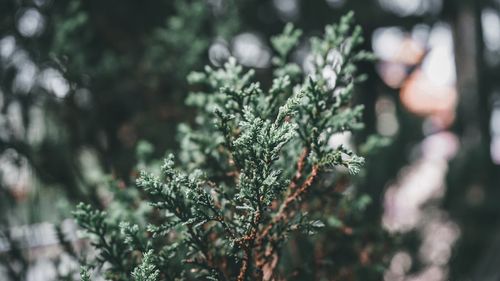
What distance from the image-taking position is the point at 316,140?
140cm

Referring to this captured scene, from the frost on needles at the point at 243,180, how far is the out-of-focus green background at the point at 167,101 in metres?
0.44

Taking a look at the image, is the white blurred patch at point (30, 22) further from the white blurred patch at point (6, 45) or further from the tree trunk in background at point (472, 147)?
the tree trunk in background at point (472, 147)

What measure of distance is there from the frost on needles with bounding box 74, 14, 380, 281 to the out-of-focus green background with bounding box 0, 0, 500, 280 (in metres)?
0.44

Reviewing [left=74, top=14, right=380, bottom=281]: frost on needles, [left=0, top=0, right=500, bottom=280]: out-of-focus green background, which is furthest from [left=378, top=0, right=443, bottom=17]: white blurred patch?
[left=74, top=14, right=380, bottom=281]: frost on needles

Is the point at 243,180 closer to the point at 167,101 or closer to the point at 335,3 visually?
the point at 167,101

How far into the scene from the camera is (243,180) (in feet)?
4.05

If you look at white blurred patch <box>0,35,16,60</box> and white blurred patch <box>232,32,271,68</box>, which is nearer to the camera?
white blurred patch <box>0,35,16,60</box>

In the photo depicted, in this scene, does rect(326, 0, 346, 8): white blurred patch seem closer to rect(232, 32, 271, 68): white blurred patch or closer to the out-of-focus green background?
the out-of-focus green background

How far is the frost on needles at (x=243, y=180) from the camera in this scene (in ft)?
4.03

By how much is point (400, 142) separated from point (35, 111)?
2888mm

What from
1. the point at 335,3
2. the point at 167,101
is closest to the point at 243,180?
the point at 167,101

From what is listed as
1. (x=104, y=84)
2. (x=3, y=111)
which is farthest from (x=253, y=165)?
(x=104, y=84)

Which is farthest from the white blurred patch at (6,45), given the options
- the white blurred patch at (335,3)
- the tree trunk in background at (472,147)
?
the tree trunk in background at (472,147)

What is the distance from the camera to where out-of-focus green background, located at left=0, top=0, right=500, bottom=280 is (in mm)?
2766
